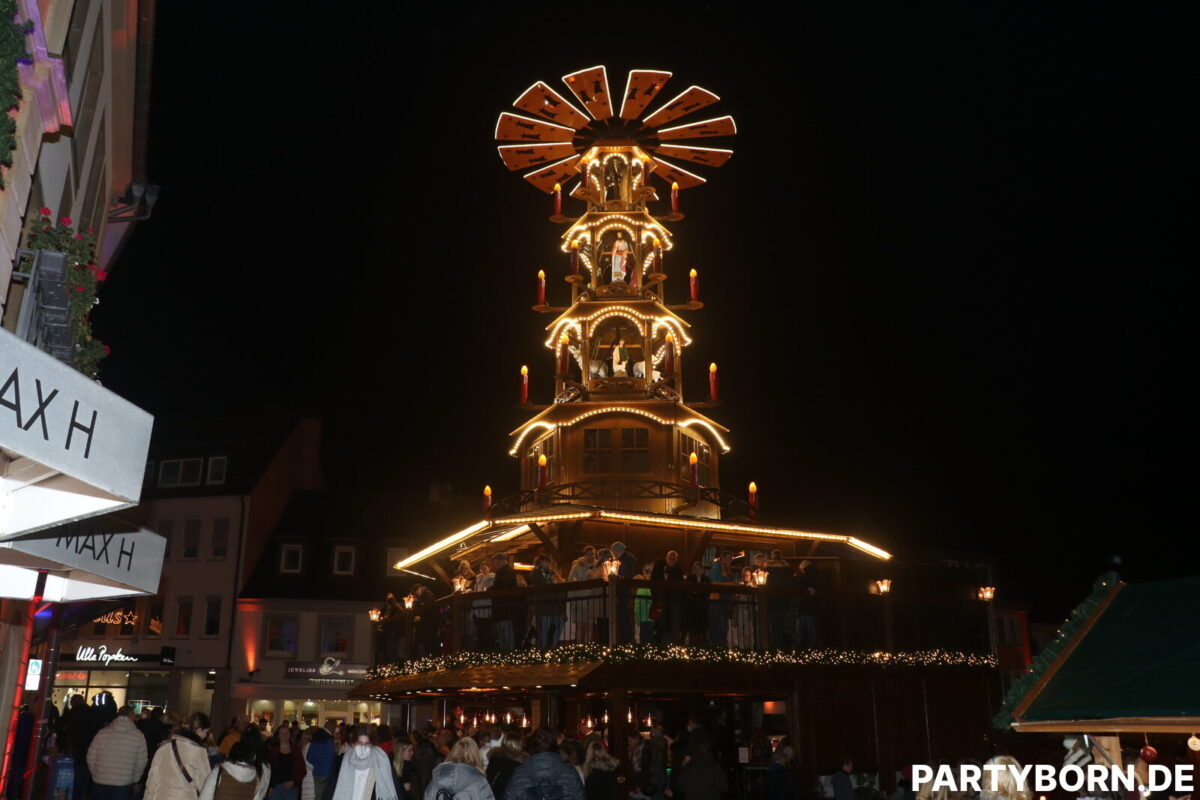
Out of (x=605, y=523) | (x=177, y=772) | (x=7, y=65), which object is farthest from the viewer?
(x=605, y=523)

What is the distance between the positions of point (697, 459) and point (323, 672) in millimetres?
23637

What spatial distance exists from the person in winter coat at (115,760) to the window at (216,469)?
34735mm

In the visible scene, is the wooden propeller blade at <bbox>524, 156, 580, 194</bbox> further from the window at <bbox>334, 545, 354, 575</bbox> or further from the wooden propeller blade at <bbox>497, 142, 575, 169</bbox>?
the window at <bbox>334, 545, 354, 575</bbox>

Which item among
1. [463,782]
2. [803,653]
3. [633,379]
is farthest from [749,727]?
[463,782]

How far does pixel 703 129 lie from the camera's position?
108ft

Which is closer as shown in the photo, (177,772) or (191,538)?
(177,772)

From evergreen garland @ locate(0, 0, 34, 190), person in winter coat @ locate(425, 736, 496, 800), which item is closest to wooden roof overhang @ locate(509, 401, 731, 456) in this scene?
person in winter coat @ locate(425, 736, 496, 800)

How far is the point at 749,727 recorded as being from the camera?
75.1 feet

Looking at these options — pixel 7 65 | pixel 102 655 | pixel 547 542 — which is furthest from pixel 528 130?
pixel 102 655

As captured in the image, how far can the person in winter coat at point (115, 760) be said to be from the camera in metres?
14.1

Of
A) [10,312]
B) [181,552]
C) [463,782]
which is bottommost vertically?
[463,782]

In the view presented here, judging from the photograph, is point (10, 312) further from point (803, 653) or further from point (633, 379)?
point (633, 379)

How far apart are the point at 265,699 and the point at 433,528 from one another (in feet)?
34.9
